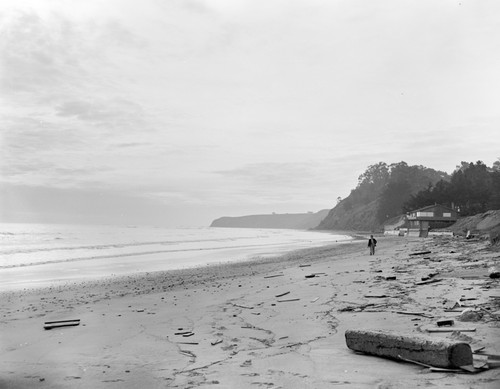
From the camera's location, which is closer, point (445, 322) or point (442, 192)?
point (445, 322)

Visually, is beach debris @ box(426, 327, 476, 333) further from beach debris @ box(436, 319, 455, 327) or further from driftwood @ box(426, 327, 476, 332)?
beach debris @ box(436, 319, 455, 327)

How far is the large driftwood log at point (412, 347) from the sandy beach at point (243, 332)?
0.48ft

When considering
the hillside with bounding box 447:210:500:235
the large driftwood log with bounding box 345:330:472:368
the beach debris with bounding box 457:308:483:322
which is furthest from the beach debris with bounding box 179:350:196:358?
the hillside with bounding box 447:210:500:235

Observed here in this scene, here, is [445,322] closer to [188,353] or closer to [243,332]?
[243,332]

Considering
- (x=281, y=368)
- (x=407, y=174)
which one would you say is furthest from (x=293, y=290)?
(x=407, y=174)

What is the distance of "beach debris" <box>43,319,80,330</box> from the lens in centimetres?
1065

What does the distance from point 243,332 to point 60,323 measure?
470 cm

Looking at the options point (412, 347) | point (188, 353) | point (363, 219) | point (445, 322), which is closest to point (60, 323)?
point (188, 353)

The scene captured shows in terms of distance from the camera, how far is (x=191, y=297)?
1491cm

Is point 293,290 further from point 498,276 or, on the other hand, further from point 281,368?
point 281,368

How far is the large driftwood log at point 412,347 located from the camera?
231 inches

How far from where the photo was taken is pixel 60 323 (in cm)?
1088

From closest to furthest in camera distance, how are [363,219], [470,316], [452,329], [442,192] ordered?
[452,329]
[470,316]
[442,192]
[363,219]

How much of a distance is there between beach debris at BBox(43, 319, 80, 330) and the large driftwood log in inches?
275
